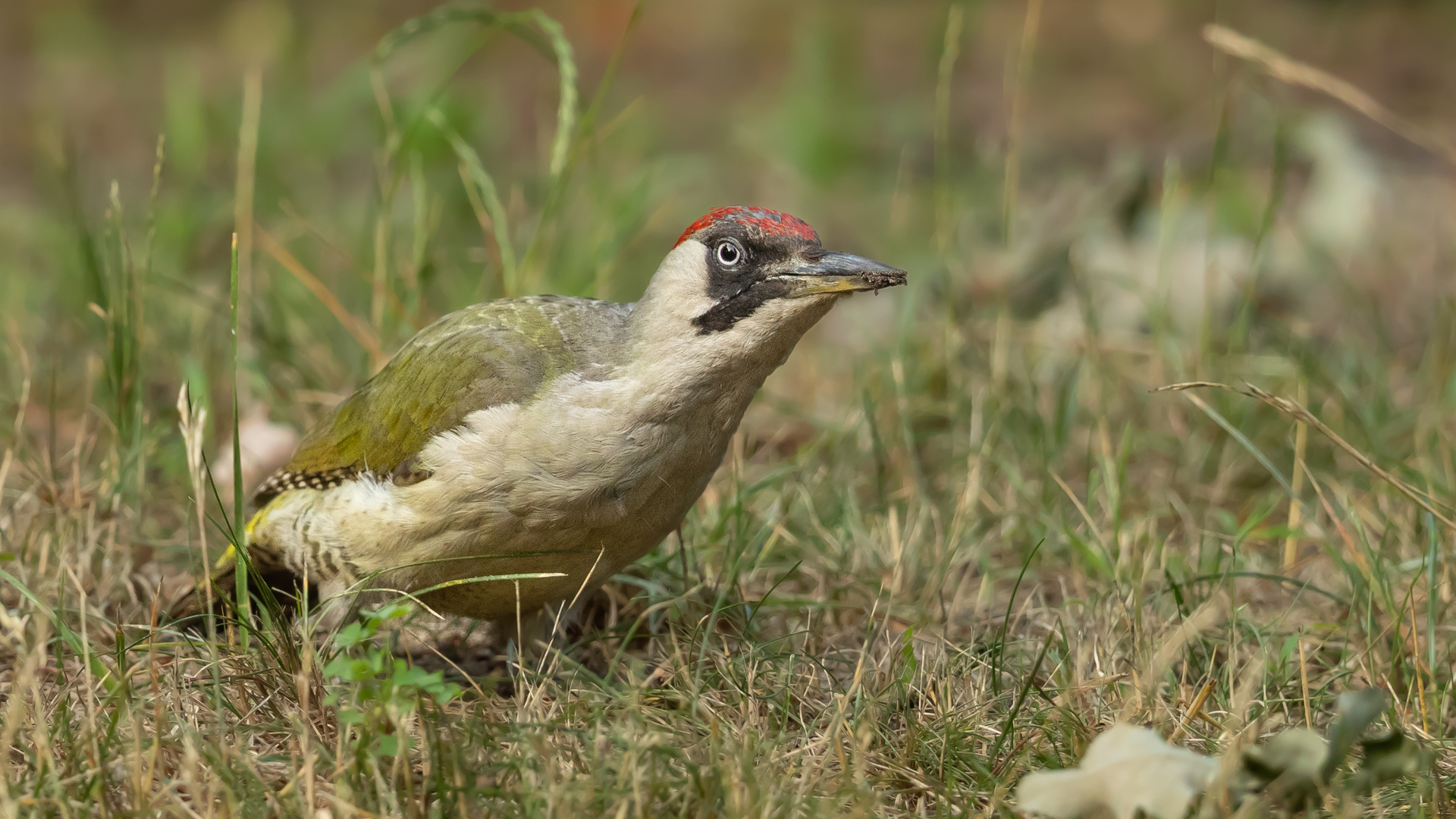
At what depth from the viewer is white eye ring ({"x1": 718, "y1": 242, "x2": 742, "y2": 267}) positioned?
10.3ft

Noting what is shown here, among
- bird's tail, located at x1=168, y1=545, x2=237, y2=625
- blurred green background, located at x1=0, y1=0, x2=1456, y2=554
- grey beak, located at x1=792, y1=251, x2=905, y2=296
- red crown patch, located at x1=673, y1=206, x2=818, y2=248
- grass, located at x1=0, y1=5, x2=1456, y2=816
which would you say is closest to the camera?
grass, located at x1=0, y1=5, x2=1456, y2=816

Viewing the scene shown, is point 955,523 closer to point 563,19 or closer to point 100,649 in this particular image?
point 100,649

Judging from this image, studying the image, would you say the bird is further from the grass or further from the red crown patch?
the grass

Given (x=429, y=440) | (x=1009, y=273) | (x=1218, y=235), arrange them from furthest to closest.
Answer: (x=1218, y=235) → (x=1009, y=273) → (x=429, y=440)

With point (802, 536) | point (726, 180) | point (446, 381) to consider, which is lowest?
point (802, 536)

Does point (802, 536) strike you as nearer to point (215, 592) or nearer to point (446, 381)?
point (446, 381)

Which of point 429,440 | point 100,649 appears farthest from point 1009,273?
point 100,649

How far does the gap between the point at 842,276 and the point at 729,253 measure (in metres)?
0.30

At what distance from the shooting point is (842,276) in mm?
3010

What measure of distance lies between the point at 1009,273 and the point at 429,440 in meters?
3.02

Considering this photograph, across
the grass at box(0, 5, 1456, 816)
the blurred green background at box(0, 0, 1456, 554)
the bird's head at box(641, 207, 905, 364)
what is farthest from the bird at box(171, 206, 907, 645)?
the blurred green background at box(0, 0, 1456, 554)

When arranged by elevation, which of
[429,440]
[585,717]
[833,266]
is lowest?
[585,717]

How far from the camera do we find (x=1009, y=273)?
558cm

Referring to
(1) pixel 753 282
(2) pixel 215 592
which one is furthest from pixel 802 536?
(2) pixel 215 592
